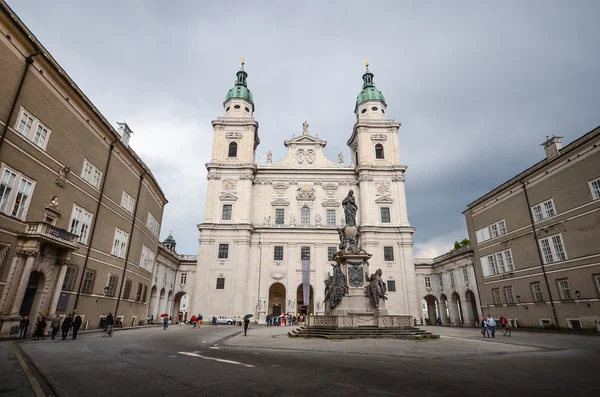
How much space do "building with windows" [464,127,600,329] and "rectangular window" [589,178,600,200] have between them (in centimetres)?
4

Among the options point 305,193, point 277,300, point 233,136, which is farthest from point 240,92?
point 277,300

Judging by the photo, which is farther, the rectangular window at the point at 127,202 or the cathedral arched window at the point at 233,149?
the cathedral arched window at the point at 233,149

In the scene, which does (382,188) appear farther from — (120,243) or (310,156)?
(120,243)

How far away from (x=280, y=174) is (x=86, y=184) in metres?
27.6

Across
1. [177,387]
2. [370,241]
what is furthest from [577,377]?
[370,241]

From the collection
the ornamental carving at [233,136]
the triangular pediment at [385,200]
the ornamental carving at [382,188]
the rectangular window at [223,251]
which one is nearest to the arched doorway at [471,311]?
the triangular pediment at [385,200]

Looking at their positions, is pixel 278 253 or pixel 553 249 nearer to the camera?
pixel 553 249

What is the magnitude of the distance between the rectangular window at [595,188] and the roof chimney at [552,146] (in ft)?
16.0

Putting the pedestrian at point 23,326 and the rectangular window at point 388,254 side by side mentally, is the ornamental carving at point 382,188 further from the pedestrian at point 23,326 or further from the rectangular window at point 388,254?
the pedestrian at point 23,326

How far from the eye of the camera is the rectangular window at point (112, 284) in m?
24.2

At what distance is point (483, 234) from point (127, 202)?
34418 mm

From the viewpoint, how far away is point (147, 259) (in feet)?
106

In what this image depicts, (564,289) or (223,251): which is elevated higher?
(223,251)

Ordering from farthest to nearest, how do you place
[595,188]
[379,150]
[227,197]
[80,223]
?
[379,150] < [227,197] < [595,188] < [80,223]
